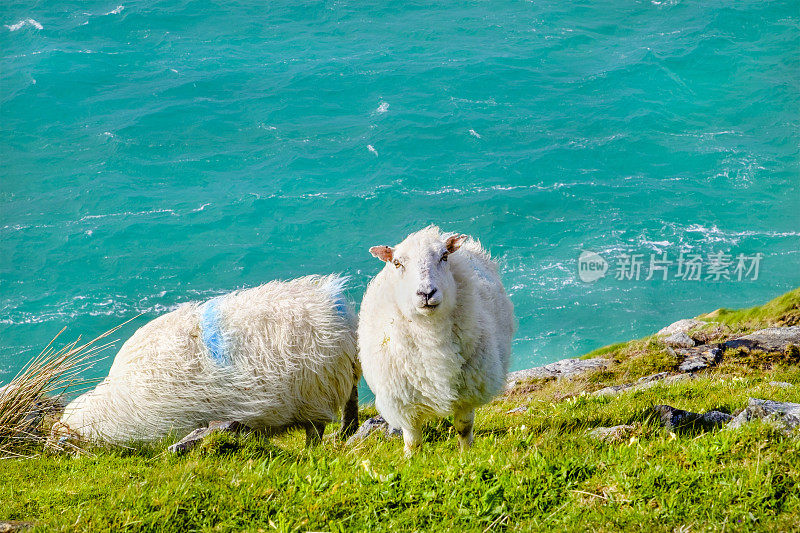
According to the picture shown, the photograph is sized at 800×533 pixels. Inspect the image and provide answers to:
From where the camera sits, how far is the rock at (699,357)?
12.4m

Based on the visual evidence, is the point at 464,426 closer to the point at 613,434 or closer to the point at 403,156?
the point at 613,434

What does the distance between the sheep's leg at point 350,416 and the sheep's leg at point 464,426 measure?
2415 millimetres

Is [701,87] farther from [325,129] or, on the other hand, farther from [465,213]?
[325,129]

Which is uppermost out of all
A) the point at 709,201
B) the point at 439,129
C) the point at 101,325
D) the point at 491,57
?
the point at 491,57

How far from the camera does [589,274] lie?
42312 mm

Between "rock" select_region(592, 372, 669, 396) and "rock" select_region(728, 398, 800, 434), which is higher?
"rock" select_region(728, 398, 800, 434)

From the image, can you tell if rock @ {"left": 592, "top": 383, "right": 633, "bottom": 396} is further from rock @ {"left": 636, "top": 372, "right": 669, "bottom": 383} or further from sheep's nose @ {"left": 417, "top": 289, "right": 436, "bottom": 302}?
sheep's nose @ {"left": 417, "top": 289, "right": 436, "bottom": 302}

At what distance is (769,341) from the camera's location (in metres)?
13.0

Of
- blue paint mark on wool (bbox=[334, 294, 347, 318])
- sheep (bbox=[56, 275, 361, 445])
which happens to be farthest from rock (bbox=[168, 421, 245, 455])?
blue paint mark on wool (bbox=[334, 294, 347, 318])

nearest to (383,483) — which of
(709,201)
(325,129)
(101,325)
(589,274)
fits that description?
(101,325)

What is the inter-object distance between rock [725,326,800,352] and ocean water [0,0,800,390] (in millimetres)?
22438

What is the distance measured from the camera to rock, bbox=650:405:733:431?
677cm

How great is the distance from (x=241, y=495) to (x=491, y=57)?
190ft

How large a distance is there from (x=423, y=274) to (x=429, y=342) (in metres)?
0.82
